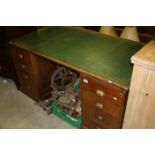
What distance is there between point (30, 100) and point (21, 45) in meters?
0.78

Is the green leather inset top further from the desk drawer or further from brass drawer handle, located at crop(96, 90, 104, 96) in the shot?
the desk drawer

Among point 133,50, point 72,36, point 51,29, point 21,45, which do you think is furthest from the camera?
point 51,29

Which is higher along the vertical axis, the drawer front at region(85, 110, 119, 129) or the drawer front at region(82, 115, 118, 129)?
the drawer front at region(85, 110, 119, 129)

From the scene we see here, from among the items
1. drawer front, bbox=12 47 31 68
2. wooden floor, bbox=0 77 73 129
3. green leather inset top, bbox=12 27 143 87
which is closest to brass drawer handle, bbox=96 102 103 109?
green leather inset top, bbox=12 27 143 87

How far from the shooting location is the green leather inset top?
1.48 m

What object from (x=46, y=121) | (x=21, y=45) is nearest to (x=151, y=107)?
(x=46, y=121)

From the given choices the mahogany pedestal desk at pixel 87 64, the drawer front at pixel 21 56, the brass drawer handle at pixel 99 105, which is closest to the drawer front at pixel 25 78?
the mahogany pedestal desk at pixel 87 64

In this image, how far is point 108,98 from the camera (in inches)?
56.9

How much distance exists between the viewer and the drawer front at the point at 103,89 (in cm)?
134

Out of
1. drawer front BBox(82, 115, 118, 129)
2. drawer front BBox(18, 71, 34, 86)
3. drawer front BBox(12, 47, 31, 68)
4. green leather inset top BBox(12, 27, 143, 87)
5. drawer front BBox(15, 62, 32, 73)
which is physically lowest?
drawer front BBox(82, 115, 118, 129)

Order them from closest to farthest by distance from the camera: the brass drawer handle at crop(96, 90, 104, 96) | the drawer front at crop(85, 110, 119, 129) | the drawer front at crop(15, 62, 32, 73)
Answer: the brass drawer handle at crop(96, 90, 104, 96) → the drawer front at crop(85, 110, 119, 129) → the drawer front at crop(15, 62, 32, 73)
